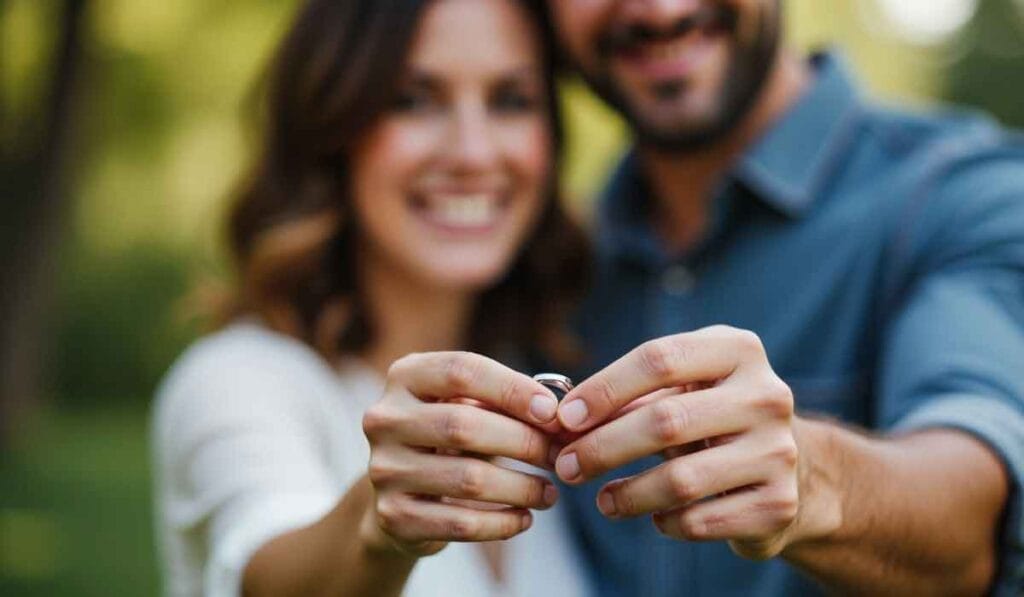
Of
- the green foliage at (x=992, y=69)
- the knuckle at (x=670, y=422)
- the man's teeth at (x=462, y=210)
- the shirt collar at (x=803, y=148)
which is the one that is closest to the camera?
the knuckle at (x=670, y=422)

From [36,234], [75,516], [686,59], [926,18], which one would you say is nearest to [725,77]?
[686,59]

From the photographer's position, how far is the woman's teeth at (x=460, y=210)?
2.79 m

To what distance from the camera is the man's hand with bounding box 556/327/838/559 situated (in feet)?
4.51

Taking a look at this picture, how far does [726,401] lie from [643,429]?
0.10 metres

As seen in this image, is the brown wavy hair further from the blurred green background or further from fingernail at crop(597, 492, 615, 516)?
the blurred green background

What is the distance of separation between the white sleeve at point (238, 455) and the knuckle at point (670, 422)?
774mm

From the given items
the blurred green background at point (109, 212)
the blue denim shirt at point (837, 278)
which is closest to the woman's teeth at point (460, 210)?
the blue denim shirt at point (837, 278)

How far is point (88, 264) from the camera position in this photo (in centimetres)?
1486

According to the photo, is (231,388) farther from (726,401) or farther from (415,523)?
(726,401)

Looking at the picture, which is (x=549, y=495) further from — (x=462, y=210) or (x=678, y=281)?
(x=462, y=210)

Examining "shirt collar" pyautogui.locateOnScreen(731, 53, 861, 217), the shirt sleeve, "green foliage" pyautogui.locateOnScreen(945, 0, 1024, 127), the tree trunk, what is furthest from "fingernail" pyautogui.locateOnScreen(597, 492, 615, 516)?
"green foliage" pyautogui.locateOnScreen(945, 0, 1024, 127)

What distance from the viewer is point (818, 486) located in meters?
1.52

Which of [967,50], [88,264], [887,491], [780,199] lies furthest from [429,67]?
[967,50]

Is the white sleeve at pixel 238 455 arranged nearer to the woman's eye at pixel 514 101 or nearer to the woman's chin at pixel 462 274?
the woman's chin at pixel 462 274
